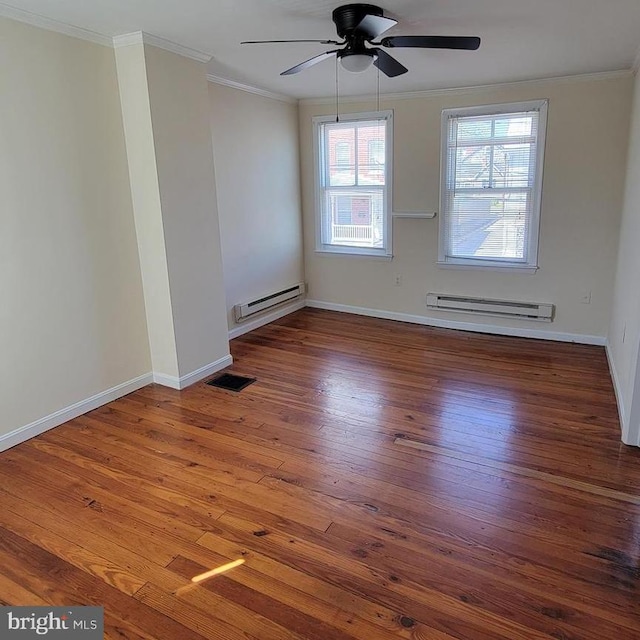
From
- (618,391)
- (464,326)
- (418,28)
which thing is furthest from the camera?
(464,326)

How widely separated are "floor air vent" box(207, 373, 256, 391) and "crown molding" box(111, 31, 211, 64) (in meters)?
2.34

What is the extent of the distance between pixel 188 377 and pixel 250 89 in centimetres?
276

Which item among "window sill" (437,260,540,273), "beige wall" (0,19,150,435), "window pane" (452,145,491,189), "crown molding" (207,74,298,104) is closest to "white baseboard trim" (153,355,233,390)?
"beige wall" (0,19,150,435)

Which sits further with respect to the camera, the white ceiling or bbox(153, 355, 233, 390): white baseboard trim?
bbox(153, 355, 233, 390): white baseboard trim

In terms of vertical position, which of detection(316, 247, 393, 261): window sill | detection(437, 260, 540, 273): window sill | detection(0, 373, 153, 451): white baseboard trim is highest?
detection(316, 247, 393, 261): window sill

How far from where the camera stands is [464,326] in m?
5.08

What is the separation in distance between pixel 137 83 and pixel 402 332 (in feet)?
10.6

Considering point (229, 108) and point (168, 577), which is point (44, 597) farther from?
point (229, 108)

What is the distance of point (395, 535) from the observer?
6.95 feet

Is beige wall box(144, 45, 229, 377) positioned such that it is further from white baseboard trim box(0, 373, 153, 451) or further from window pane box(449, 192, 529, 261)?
window pane box(449, 192, 529, 261)

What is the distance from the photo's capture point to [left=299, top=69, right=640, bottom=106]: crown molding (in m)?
3.99

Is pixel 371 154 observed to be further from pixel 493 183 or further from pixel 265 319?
pixel 265 319

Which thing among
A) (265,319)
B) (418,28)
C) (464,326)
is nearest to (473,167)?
(464,326)

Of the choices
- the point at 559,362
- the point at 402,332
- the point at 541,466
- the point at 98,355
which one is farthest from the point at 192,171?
the point at 559,362
